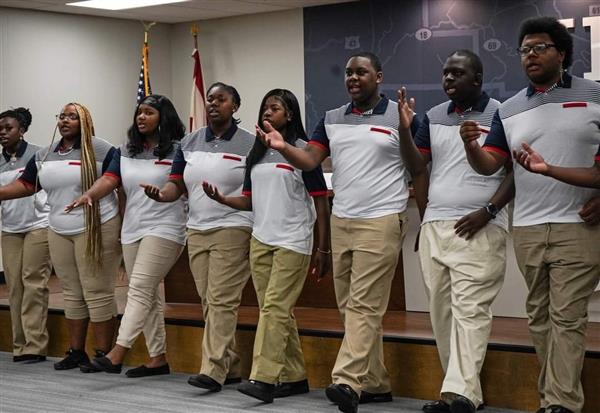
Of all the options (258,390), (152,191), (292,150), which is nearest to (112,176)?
(152,191)

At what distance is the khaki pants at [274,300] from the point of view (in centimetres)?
504

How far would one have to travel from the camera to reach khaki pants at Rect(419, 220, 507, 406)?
446 centimetres

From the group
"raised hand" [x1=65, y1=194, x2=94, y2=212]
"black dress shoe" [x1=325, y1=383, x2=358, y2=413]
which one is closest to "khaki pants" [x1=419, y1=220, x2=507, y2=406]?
A: "black dress shoe" [x1=325, y1=383, x2=358, y2=413]

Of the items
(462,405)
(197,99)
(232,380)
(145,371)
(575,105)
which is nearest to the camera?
(575,105)

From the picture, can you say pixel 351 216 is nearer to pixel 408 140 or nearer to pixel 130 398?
pixel 408 140

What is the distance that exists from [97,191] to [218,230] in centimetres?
81

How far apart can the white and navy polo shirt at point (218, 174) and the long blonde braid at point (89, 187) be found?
0.80 metres

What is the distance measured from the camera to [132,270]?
5781 mm

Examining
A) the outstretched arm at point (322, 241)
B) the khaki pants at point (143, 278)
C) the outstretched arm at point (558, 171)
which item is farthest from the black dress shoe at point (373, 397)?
the outstretched arm at point (558, 171)

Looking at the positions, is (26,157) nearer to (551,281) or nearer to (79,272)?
(79,272)

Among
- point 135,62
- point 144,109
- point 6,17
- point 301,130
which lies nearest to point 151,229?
point 144,109

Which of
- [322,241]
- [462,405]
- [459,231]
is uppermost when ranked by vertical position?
[459,231]

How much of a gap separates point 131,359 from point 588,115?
3.25m

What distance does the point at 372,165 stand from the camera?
483cm
